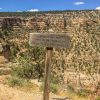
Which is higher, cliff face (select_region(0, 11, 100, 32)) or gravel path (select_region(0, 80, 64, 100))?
cliff face (select_region(0, 11, 100, 32))

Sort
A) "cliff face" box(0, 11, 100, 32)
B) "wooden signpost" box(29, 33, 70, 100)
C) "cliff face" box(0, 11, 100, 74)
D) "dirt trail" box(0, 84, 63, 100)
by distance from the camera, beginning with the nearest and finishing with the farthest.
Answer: "wooden signpost" box(29, 33, 70, 100) → "dirt trail" box(0, 84, 63, 100) → "cliff face" box(0, 11, 100, 74) → "cliff face" box(0, 11, 100, 32)

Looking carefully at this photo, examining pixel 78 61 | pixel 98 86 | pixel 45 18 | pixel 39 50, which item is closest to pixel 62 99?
pixel 98 86

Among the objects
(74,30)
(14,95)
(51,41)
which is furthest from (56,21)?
(51,41)

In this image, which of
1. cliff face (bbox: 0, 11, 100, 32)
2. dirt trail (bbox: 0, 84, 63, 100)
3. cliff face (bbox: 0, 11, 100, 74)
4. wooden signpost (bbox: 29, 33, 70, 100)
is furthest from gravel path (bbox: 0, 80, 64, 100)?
cliff face (bbox: 0, 11, 100, 32)

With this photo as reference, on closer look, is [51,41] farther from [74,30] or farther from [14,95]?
[74,30]

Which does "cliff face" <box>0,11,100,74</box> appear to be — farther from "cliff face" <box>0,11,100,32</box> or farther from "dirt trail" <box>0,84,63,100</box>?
"dirt trail" <box>0,84,63,100</box>

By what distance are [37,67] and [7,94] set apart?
17635 mm

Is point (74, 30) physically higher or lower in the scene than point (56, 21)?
lower

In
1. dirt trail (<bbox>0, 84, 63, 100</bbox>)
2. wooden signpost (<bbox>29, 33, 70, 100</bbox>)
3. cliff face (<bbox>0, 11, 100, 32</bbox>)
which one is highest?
cliff face (<bbox>0, 11, 100, 32</bbox>)

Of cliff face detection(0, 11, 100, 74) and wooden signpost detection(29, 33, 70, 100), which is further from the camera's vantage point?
cliff face detection(0, 11, 100, 74)

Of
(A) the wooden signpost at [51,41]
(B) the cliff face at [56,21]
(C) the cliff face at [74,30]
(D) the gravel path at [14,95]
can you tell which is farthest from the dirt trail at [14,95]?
(B) the cliff face at [56,21]

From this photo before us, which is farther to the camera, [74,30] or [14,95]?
[74,30]

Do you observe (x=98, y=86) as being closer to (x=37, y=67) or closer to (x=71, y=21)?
(x=37, y=67)

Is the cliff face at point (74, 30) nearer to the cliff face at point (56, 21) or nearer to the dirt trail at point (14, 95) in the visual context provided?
the cliff face at point (56, 21)
